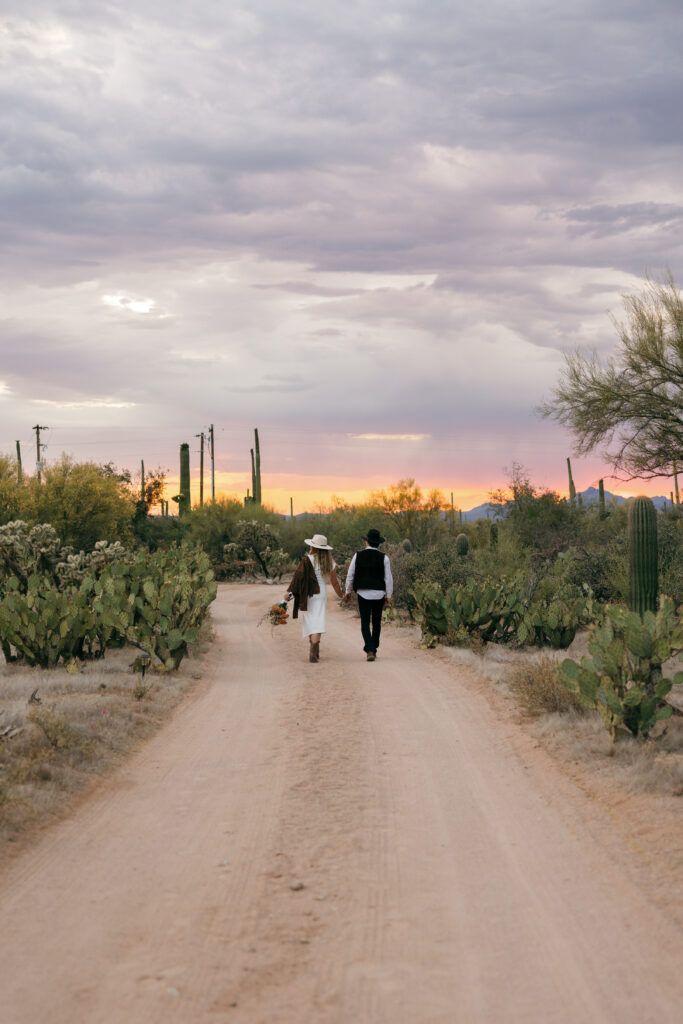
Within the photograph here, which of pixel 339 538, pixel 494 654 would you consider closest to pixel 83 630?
pixel 494 654

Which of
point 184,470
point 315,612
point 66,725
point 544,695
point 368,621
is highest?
point 184,470

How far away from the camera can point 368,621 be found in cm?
1427

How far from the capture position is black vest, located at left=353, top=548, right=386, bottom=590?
46.6 feet

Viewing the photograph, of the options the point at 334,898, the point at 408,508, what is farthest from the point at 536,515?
the point at 334,898

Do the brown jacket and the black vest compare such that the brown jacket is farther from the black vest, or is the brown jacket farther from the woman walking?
the black vest

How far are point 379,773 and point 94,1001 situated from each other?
378 cm

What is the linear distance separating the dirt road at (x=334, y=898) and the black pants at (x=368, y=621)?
17.6 feet

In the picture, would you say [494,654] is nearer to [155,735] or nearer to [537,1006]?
[155,735]

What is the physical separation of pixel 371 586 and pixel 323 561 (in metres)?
0.83

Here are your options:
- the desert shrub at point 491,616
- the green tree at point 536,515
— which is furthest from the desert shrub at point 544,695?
the green tree at point 536,515

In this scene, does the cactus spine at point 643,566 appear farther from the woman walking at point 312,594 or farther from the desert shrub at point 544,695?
the woman walking at point 312,594

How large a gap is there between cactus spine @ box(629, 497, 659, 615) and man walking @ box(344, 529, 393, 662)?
3.64 meters

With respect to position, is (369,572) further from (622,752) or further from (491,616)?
(622,752)

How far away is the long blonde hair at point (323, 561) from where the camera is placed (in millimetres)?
14086
